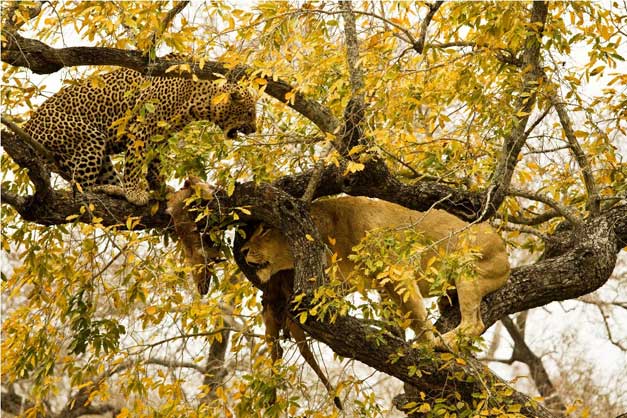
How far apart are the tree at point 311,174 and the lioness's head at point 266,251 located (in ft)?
0.42

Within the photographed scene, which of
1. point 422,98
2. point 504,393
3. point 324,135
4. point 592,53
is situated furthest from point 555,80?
point 504,393

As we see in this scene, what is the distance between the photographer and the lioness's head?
286 inches

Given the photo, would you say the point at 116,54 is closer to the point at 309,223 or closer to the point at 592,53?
the point at 309,223

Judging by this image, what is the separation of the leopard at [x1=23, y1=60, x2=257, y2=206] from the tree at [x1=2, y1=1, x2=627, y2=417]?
27 centimetres

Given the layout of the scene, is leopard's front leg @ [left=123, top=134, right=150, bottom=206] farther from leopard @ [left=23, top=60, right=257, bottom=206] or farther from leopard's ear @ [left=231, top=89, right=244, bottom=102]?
leopard's ear @ [left=231, top=89, right=244, bottom=102]

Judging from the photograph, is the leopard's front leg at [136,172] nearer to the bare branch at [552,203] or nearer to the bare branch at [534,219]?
the bare branch at [552,203]

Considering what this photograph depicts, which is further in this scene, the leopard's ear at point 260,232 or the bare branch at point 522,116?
the leopard's ear at point 260,232

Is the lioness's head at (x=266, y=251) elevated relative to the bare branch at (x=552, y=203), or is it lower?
lower

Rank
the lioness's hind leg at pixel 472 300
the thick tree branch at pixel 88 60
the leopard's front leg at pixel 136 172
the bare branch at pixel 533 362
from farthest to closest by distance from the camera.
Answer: the bare branch at pixel 533 362 → the lioness's hind leg at pixel 472 300 → the leopard's front leg at pixel 136 172 → the thick tree branch at pixel 88 60

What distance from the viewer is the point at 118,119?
7.58 metres

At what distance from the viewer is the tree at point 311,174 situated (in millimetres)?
6727

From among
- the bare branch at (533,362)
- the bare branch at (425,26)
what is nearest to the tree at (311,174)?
the bare branch at (425,26)

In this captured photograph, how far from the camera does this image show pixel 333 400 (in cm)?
698

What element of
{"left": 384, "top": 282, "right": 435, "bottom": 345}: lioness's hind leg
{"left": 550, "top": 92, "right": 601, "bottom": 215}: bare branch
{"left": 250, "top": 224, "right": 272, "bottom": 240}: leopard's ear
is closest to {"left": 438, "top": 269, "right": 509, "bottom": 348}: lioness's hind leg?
{"left": 384, "top": 282, "right": 435, "bottom": 345}: lioness's hind leg
